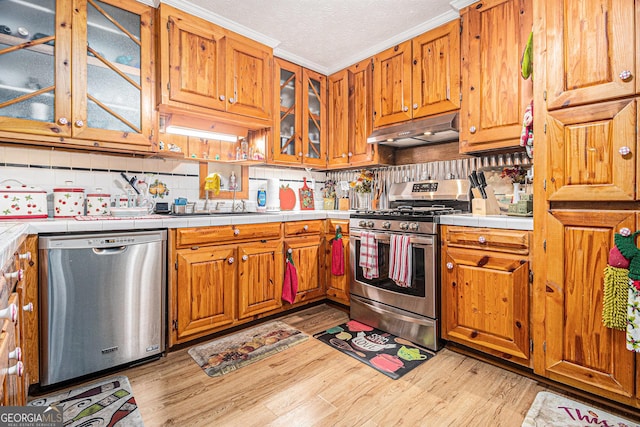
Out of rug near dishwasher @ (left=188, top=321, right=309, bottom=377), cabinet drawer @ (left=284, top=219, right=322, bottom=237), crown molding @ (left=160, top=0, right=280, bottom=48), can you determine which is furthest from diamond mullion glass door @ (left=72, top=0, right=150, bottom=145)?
rug near dishwasher @ (left=188, top=321, right=309, bottom=377)

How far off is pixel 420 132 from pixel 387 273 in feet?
3.87

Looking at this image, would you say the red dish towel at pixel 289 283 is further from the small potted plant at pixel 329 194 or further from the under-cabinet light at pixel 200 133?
the under-cabinet light at pixel 200 133

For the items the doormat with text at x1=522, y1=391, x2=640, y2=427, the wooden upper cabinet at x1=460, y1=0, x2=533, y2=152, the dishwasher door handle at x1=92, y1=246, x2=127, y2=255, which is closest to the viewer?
the doormat with text at x1=522, y1=391, x2=640, y2=427

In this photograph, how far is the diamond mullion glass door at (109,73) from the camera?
6.91ft

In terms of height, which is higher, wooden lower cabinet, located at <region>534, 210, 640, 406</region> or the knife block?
the knife block

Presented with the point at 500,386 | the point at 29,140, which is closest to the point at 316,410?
the point at 500,386

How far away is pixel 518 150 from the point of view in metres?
2.40

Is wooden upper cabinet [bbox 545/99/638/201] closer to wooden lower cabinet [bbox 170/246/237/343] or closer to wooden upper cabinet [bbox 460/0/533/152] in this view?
wooden upper cabinet [bbox 460/0/533/152]

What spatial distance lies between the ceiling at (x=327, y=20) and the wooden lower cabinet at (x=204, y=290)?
6.00 ft

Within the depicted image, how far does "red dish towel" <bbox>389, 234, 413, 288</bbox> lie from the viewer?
7.71 ft

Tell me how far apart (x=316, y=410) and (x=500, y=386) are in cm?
106

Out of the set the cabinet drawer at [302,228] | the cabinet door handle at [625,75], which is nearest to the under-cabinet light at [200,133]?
the cabinet drawer at [302,228]

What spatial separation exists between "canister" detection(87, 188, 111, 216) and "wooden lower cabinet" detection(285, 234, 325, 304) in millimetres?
1383

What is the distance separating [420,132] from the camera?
2.64 meters
